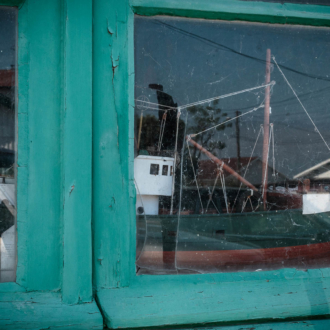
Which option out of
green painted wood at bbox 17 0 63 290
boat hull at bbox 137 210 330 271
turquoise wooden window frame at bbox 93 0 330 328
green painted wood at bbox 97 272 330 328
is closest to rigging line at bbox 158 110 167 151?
turquoise wooden window frame at bbox 93 0 330 328

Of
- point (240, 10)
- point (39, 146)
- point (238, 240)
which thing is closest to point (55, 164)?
point (39, 146)

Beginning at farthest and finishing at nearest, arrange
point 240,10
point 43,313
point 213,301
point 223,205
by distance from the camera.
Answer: point 223,205
point 240,10
point 213,301
point 43,313

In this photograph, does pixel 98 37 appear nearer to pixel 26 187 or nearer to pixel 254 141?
pixel 26 187

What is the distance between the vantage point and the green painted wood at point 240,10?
1.28 metres

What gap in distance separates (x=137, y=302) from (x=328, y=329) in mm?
763

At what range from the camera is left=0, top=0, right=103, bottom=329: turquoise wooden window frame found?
1135 mm

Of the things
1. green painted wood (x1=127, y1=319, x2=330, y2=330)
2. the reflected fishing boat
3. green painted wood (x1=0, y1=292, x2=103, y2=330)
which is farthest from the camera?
the reflected fishing boat

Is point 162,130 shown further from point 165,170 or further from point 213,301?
point 213,301

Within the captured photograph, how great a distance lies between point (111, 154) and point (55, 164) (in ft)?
0.67

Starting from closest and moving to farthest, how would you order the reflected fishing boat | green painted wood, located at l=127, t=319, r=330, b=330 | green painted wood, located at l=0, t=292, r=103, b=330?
green painted wood, located at l=0, t=292, r=103, b=330, green painted wood, located at l=127, t=319, r=330, b=330, the reflected fishing boat

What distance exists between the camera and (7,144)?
1196mm

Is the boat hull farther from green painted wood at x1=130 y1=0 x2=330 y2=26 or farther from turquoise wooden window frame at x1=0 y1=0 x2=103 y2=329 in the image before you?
green painted wood at x1=130 y1=0 x2=330 y2=26

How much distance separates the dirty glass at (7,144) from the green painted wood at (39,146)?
0.17ft

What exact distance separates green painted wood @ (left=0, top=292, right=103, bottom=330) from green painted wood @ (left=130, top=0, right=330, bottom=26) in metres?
1.15
